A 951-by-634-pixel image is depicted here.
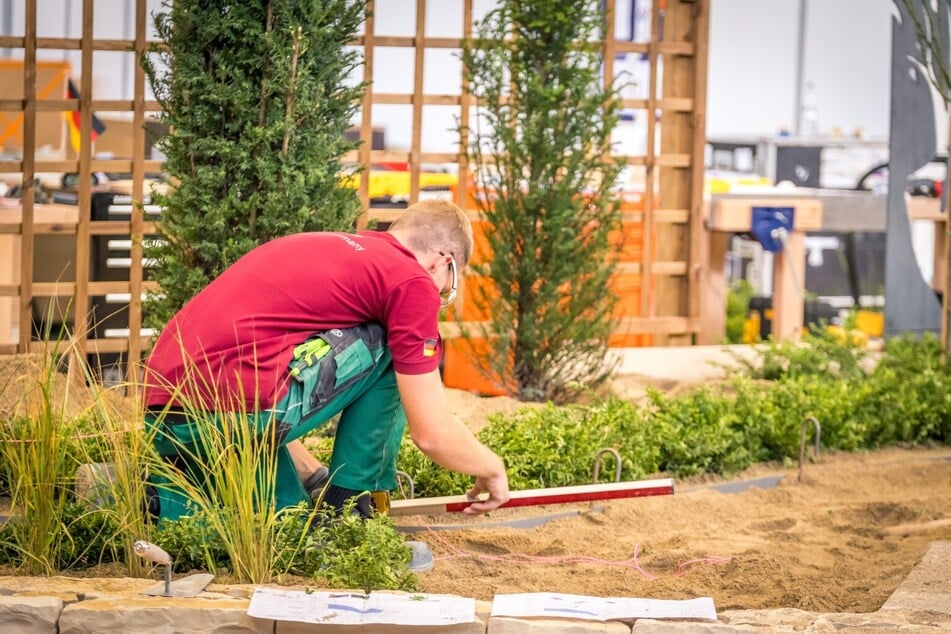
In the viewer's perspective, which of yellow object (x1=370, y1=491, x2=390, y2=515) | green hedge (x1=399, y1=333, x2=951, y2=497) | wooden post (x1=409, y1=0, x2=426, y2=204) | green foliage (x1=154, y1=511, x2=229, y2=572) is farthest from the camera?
wooden post (x1=409, y1=0, x2=426, y2=204)

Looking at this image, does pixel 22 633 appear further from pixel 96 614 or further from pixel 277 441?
pixel 277 441

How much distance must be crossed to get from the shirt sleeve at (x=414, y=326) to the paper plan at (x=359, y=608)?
56cm

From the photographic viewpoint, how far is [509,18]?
16.5ft

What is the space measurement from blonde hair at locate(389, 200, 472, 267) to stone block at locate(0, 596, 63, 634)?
44.6 inches

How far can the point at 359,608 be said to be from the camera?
2186 mm

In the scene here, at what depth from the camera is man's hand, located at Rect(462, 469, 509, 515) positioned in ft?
9.17

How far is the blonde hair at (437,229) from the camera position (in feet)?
9.09

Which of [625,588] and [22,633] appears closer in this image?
[22,633]

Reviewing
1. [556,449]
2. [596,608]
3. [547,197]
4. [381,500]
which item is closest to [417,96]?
[547,197]

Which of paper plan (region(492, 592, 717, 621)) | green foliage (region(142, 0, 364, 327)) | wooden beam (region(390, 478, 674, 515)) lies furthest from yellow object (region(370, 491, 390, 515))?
green foliage (region(142, 0, 364, 327))

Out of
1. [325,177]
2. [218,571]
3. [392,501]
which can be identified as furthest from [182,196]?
[218,571]

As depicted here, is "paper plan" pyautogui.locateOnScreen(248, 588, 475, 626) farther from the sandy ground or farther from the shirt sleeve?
the shirt sleeve

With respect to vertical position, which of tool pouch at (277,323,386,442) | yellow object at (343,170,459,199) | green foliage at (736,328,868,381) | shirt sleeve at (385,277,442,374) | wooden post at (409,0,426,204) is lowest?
green foliage at (736,328,868,381)

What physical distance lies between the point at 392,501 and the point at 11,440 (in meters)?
1.00
